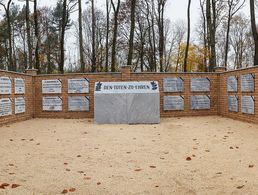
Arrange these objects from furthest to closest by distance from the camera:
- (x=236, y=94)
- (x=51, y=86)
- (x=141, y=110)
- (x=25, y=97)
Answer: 1. (x=51, y=86)
2. (x=25, y=97)
3. (x=236, y=94)
4. (x=141, y=110)

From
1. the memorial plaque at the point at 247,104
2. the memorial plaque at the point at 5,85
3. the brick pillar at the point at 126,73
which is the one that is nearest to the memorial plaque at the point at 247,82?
the memorial plaque at the point at 247,104

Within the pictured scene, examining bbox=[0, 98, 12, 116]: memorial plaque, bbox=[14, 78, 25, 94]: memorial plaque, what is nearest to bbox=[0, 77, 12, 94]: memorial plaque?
bbox=[0, 98, 12, 116]: memorial plaque

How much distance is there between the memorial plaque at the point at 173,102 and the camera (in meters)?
14.1

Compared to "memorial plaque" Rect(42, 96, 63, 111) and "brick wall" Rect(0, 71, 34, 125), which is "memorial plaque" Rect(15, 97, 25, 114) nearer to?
"brick wall" Rect(0, 71, 34, 125)

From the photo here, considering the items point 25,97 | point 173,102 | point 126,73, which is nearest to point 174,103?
point 173,102

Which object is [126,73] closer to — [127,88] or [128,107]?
[127,88]

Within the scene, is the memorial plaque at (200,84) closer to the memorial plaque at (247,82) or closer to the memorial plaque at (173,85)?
the memorial plaque at (173,85)

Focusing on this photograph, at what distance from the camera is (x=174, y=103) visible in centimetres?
1416

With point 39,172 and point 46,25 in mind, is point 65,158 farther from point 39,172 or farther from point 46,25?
point 46,25

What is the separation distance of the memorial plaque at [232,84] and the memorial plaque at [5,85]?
A: 26.8 feet

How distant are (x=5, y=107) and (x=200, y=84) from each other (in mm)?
7763

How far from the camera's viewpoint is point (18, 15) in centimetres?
3120

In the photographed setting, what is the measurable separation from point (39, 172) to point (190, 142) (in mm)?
3858

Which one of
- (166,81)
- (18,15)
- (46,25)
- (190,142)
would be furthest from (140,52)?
(190,142)
